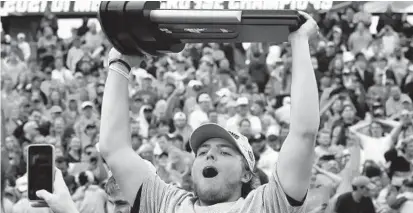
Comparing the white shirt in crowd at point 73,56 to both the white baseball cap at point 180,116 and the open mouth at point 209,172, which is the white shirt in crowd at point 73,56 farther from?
the open mouth at point 209,172

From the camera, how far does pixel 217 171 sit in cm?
384

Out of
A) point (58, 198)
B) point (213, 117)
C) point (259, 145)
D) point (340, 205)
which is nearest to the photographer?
point (58, 198)

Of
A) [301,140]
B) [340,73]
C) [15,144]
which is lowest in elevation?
[15,144]

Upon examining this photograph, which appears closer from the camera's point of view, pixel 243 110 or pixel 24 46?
pixel 243 110

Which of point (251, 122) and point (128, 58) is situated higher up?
point (128, 58)

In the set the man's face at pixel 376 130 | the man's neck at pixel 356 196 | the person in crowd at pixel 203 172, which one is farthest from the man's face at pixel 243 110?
the person in crowd at pixel 203 172

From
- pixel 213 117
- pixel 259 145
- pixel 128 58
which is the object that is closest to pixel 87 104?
pixel 213 117

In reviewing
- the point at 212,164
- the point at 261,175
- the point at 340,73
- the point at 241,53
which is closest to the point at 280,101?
the point at 340,73

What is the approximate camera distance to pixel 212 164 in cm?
386

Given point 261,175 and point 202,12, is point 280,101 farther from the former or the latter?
point 202,12

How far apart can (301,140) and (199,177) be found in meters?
0.47

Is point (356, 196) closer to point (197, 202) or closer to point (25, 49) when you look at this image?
point (197, 202)

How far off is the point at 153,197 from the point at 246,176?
14.9 inches

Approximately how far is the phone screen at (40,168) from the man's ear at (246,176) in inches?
31.9
